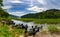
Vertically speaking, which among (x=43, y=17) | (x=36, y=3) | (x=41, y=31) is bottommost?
(x=41, y=31)

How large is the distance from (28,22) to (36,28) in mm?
244

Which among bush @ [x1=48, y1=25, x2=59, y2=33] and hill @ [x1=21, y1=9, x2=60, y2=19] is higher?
hill @ [x1=21, y1=9, x2=60, y2=19]

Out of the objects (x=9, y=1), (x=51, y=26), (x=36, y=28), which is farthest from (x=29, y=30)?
(x=9, y=1)

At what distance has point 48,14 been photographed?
5117 millimetres

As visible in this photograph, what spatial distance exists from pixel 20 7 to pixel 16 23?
41cm

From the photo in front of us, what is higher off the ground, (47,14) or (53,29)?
(47,14)

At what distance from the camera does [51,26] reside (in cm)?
505

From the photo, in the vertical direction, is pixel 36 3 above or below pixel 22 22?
above

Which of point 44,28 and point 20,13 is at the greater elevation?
point 20,13

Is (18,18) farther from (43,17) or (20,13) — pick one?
(43,17)

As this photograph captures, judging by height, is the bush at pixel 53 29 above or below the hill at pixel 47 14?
below

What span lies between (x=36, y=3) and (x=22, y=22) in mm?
584

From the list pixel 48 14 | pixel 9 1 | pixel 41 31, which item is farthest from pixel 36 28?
pixel 9 1

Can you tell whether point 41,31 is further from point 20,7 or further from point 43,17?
point 20,7
